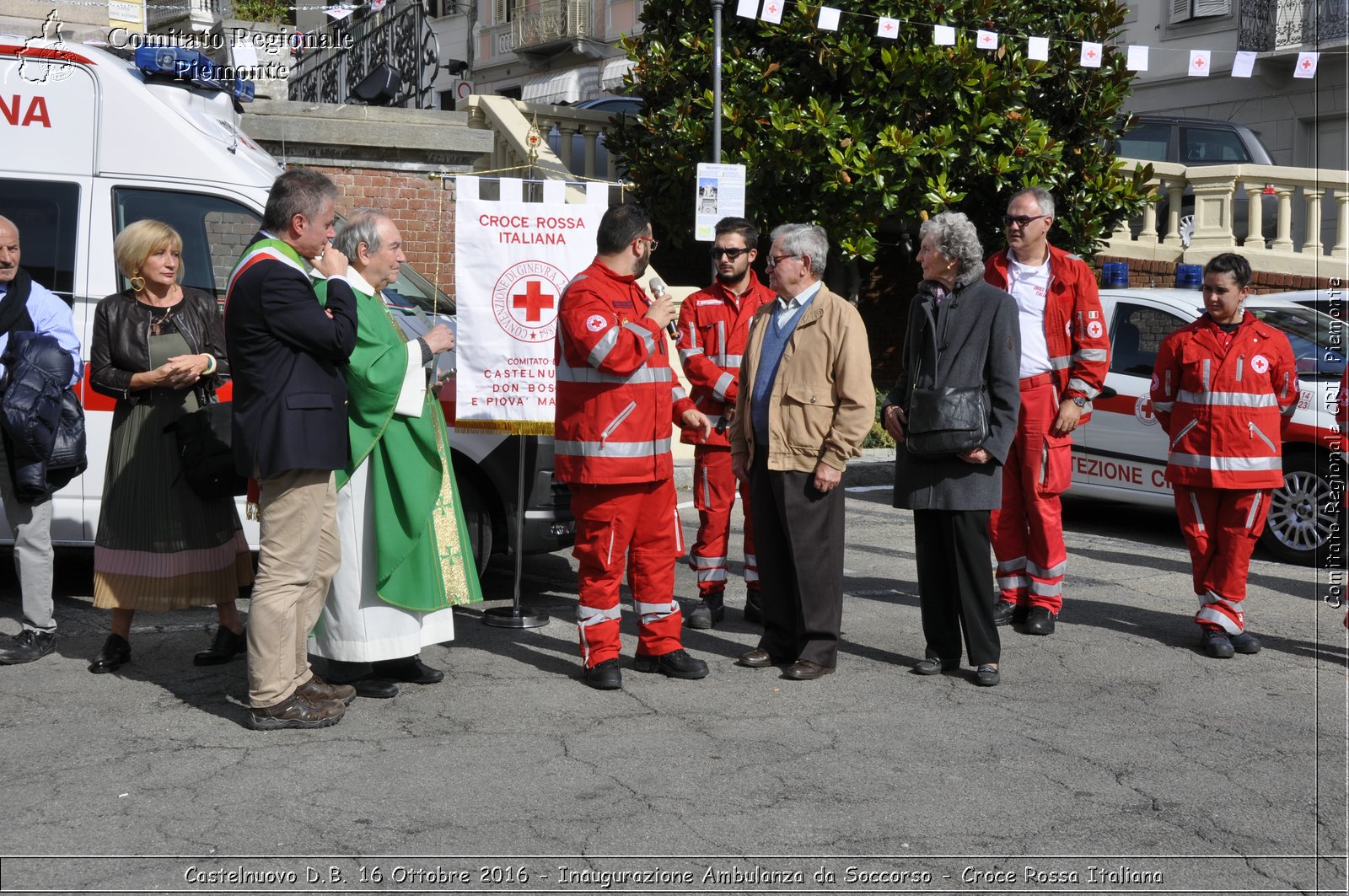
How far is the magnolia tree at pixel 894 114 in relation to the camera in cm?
1302

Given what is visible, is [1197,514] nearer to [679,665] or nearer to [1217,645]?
[1217,645]

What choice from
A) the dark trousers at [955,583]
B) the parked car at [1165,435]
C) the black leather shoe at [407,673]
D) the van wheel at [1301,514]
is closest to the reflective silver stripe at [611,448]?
the black leather shoe at [407,673]

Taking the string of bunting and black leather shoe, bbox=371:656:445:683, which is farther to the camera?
the string of bunting

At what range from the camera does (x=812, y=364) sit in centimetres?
575

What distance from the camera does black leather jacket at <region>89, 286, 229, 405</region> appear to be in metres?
5.76

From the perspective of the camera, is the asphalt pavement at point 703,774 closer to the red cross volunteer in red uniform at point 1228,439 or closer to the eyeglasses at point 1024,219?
the red cross volunteer in red uniform at point 1228,439

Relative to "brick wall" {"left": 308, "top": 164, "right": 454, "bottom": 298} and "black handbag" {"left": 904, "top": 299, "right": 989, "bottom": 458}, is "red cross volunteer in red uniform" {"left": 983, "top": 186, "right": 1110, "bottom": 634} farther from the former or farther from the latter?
"brick wall" {"left": 308, "top": 164, "right": 454, "bottom": 298}

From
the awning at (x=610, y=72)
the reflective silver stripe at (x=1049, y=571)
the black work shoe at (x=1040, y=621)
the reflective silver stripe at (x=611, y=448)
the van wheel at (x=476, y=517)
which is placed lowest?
the black work shoe at (x=1040, y=621)

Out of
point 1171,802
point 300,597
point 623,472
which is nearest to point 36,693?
point 300,597

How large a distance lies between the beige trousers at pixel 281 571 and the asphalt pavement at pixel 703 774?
21 cm

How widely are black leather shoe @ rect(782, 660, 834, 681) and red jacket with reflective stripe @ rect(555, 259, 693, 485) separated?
99 cm

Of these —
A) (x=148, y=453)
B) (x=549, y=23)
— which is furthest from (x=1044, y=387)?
(x=549, y=23)

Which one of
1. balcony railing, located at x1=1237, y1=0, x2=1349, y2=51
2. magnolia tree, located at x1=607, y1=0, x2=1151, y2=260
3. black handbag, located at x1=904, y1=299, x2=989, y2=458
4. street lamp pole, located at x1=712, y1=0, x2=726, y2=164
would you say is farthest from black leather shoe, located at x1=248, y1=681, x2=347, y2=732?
balcony railing, located at x1=1237, y1=0, x2=1349, y2=51

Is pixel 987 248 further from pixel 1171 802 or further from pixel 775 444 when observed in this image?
pixel 1171 802
